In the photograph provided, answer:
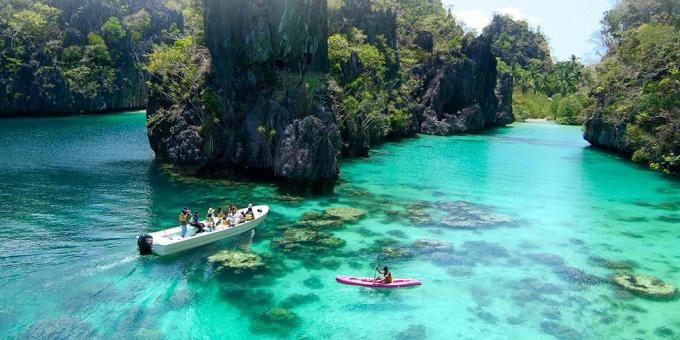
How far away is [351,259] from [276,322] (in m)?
8.51

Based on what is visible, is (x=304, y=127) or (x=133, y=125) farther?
(x=133, y=125)

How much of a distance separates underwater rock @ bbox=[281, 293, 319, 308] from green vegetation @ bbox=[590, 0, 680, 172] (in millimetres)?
49115

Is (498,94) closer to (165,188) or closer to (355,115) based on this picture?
(355,115)

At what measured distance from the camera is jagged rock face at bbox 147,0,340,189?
46375 mm

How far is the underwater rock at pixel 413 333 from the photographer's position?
2119 cm

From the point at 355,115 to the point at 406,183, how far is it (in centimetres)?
1730

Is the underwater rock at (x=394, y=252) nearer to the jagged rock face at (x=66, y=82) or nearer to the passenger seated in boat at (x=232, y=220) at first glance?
the passenger seated in boat at (x=232, y=220)

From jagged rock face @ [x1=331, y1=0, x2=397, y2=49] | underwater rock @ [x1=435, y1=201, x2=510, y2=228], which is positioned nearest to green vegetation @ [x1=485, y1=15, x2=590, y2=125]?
jagged rock face @ [x1=331, y1=0, x2=397, y2=49]

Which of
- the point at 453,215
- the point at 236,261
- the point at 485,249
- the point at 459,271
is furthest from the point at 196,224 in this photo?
the point at 453,215

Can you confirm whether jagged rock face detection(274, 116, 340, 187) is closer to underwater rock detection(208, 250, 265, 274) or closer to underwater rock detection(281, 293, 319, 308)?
underwater rock detection(208, 250, 265, 274)

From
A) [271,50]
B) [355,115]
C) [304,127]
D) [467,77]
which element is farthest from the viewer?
[467,77]

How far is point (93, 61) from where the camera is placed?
12000 centimetres

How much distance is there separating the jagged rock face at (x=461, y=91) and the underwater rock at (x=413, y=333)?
284 ft

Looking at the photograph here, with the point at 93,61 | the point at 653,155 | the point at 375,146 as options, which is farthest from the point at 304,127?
the point at 93,61
